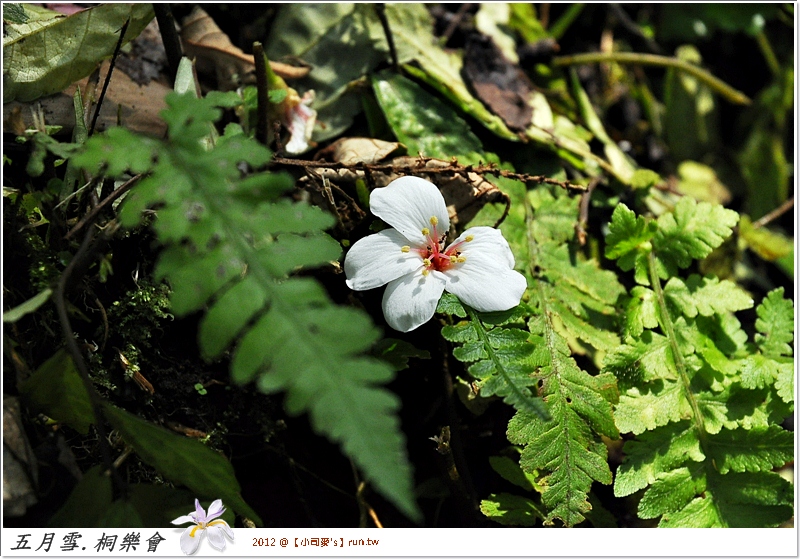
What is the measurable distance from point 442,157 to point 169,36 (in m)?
1.01

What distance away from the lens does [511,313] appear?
5.89 ft

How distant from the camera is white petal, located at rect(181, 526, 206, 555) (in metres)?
1.63

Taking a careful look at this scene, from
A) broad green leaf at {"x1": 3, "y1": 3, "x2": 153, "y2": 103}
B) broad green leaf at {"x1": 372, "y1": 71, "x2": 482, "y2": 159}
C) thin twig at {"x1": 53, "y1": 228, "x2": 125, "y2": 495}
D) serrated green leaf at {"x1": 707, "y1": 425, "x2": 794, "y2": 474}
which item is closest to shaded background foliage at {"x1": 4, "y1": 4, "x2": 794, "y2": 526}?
broad green leaf at {"x1": 372, "y1": 71, "x2": 482, "y2": 159}

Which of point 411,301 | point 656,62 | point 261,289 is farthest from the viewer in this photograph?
point 656,62

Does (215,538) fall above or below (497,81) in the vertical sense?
below

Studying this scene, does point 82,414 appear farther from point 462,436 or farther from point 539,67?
point 539,67

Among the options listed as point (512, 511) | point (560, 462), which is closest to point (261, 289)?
point (560, 462)

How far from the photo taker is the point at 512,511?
74.3 inches

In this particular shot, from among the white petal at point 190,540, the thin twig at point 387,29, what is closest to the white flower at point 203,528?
the white petal at point 190,540

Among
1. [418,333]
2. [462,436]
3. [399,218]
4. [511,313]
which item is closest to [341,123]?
[399,218]

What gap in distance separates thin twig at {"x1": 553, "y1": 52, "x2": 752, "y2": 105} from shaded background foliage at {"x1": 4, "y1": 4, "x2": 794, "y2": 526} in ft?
0.29

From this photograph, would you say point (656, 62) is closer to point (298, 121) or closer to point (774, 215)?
point (774, 215)

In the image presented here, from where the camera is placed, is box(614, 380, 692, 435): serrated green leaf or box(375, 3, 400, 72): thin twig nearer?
box(614, 380, 692, 435): serrated green leaf

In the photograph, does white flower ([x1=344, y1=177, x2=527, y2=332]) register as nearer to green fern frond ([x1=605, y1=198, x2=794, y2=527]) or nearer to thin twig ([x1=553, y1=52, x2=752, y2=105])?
green fern frond ([x1=605, y1=198, x2=794, y2=527])
